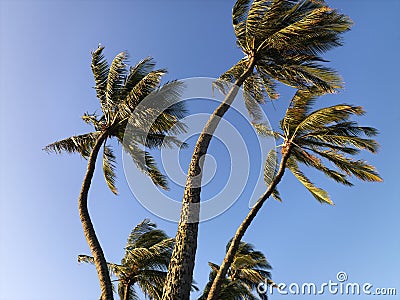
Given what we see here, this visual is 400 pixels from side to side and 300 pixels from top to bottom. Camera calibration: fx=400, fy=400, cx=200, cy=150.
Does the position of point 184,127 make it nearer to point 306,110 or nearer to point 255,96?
point 255,96

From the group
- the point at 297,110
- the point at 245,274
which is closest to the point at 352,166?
the point at 297,110

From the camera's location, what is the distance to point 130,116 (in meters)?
11.5

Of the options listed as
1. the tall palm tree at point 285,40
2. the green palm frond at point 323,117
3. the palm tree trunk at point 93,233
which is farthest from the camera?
the green palm frond at point 323,117

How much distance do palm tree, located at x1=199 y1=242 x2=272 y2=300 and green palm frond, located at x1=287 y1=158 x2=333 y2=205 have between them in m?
6.52

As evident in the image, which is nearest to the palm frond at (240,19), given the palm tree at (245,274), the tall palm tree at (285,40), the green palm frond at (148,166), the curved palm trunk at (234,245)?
the tall palm tree at (285,40)

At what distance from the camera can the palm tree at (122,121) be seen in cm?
1145

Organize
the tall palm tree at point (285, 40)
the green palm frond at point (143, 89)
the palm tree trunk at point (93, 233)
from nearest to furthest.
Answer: the palm tree trunk at point (93, 233)
the tall palm tree at point (285, 40)
the green palm frond at point (143, 89)

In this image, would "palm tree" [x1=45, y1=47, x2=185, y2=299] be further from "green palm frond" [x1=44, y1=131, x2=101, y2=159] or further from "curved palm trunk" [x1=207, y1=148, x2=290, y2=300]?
"curved palm trunk" [x1=207, y1=148, x2=290, y2=300]

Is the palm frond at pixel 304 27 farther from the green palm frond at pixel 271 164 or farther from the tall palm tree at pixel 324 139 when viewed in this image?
the green palm frond at pixel 271 164

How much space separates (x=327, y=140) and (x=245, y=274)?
11.7 m

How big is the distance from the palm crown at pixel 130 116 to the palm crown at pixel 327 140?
355 cm

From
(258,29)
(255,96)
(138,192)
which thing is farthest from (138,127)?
(258,29)

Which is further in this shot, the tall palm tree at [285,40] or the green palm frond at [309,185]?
the green palm frond at [309,185]

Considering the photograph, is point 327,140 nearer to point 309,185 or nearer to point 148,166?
point 309,185
